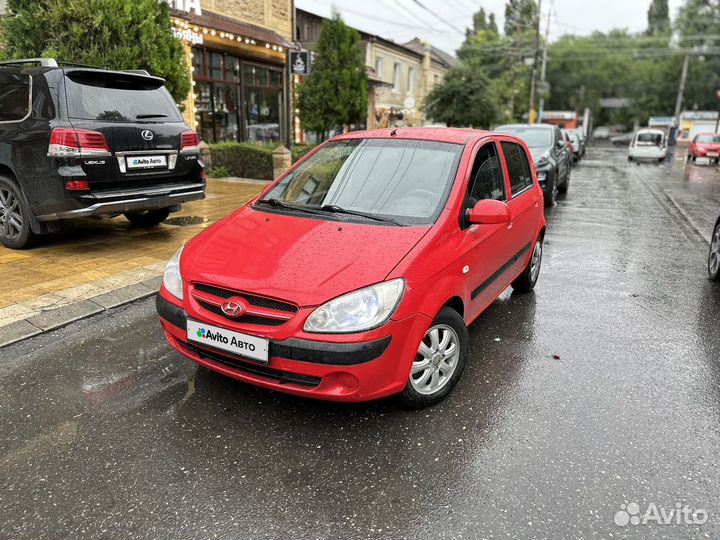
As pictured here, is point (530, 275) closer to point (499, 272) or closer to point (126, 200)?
point (499, 272)

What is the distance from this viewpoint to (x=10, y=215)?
20.2 ft

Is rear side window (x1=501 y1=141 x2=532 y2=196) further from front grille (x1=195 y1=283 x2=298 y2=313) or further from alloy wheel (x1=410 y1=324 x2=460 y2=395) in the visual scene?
front grille (x1=195 y1=283 x2=298 y2=313)

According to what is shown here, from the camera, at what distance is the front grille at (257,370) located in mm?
2883

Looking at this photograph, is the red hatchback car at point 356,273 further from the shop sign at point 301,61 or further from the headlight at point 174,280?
the shop sign at point 301,61

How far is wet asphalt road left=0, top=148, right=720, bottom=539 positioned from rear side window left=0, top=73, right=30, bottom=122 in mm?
2737

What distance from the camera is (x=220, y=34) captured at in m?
15.6

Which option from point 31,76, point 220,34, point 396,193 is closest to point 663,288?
point 396,193

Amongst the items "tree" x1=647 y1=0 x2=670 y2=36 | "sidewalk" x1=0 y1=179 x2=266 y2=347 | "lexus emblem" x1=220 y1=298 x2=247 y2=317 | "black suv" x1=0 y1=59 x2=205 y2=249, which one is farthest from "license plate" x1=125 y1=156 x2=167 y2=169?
"tree" x1=647 y1=0 x2=670 y2=36

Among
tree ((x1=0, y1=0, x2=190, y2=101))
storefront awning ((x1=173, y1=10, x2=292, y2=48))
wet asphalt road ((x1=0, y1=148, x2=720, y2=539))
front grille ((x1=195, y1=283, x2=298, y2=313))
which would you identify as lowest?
wet asphalt road ((x1=0, y1=148, x2=720, y2=539))

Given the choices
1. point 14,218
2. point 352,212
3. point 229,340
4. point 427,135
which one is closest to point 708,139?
point 427,135

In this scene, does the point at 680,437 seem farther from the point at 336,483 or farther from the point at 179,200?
the point at 179,200

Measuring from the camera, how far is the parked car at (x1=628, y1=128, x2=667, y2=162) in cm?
2886

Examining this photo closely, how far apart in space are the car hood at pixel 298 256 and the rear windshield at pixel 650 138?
30.7 m

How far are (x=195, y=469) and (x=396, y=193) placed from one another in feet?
6.98
